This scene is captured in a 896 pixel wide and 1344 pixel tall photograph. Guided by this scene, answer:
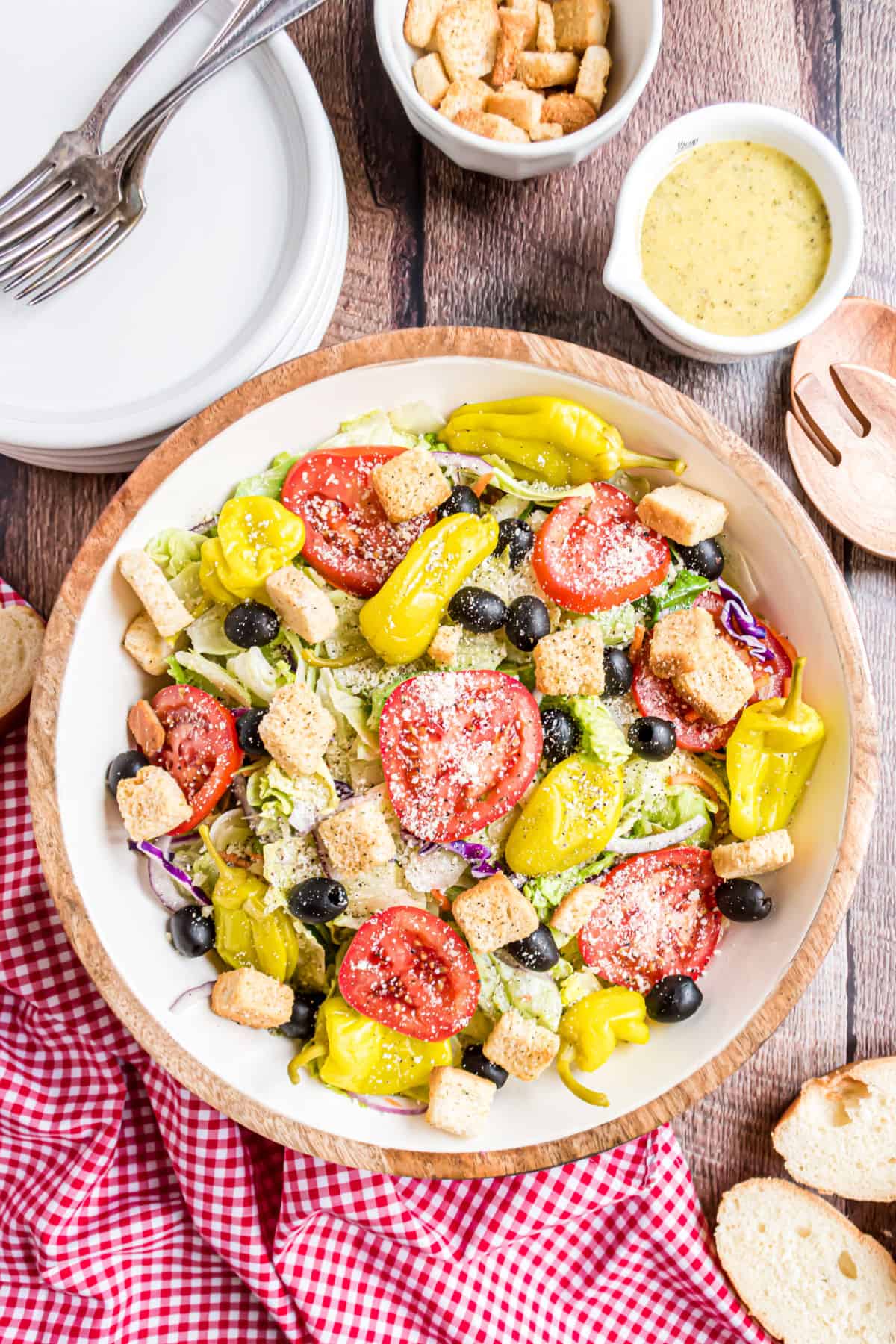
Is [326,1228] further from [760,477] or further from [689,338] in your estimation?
[689,338]

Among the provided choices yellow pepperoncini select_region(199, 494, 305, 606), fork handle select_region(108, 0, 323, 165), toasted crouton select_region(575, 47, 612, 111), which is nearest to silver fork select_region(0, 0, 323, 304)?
fork handle select_region(108, 0, 323, 165)

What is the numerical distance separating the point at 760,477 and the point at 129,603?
1.73 metres

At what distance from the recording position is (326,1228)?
12.0 feet

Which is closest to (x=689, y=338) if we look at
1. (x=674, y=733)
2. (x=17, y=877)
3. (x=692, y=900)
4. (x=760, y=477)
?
→ (x=760, y=477)

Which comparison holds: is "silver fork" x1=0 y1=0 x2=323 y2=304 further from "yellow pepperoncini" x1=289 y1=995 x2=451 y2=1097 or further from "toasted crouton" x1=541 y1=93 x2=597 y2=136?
"yellow pepperoncini" x1=289 y1=995 x2=451 y2=1097

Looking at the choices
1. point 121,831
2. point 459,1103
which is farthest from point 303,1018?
point 121,831

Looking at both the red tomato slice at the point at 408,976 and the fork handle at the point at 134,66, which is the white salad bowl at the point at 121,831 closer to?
the red tomato slice at the point at 408,976

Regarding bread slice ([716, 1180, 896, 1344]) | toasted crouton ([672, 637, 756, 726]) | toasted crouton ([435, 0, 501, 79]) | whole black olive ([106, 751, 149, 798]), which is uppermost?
toasted crouton ([435, 0, 501, 79])

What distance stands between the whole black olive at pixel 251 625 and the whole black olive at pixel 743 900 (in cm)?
142

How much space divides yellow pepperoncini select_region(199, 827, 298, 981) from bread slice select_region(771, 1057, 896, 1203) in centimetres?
179

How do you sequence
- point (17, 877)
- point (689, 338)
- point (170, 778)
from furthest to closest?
point (17, 877)
point (689, 338)
point (170, 778)

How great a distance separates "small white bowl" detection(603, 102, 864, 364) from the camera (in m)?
3.11

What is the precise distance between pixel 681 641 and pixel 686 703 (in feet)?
0.67

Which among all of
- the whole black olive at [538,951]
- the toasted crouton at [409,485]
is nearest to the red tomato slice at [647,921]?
the whole black olive at [538,951]
